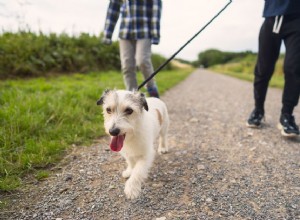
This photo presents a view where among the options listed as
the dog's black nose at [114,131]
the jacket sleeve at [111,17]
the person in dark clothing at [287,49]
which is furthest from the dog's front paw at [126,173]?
the jacket sleeve at [111,17]

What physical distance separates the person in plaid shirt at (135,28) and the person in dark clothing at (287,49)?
77.7 inches

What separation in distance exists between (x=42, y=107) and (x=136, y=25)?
91.2 inches

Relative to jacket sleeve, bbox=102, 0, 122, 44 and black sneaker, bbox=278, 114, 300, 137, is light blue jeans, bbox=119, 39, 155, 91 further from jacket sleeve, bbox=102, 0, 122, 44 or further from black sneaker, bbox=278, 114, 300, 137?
black sneaker, bbox=278, 114, 300, 137

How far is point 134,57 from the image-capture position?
536 centimetres

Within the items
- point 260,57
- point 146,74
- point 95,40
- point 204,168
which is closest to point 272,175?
point 204,168

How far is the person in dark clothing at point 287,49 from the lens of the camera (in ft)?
13.3

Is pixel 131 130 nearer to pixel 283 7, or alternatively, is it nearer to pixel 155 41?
pixel 155 41

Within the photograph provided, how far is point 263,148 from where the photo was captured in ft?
13.3

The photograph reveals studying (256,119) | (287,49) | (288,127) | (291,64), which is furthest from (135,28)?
(288,127)

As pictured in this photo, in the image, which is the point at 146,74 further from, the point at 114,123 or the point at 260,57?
the point at 114,123

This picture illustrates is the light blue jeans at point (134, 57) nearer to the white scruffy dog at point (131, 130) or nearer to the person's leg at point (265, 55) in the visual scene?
the person's leg at point (265, 55)

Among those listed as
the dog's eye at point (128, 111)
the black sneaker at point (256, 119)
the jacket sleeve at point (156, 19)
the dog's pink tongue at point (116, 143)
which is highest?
the jacket sleeve at point (156, 19)

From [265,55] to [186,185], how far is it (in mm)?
2891

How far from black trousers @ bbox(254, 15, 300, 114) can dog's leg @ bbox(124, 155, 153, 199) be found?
9.46 ft
